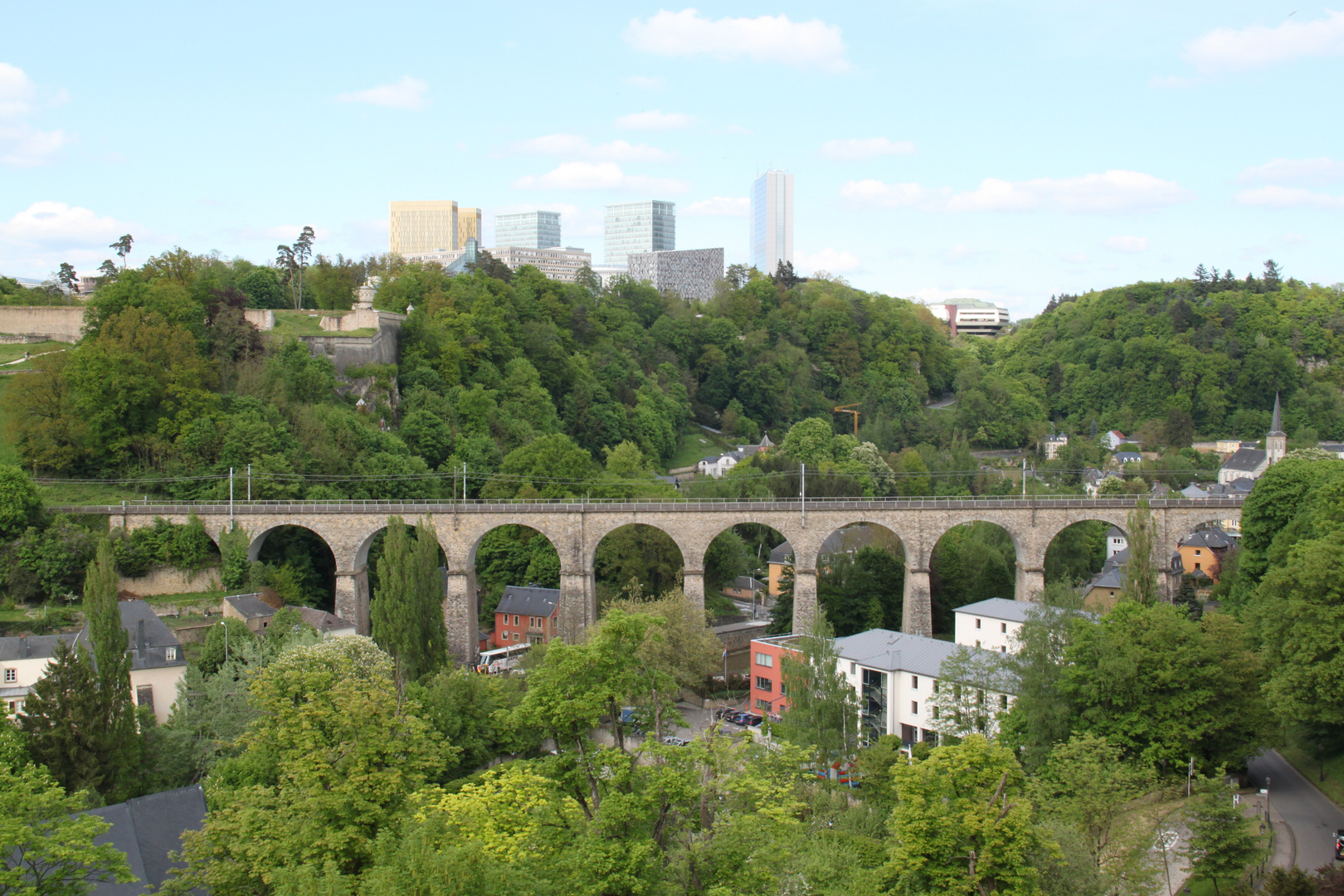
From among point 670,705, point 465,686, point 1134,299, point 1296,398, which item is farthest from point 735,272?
point 670,705

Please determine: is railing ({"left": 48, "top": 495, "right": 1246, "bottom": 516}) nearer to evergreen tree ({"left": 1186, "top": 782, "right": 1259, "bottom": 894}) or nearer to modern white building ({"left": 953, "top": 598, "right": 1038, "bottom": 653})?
modern white building ({"left": 953, "top": 598, "right": 1038, "bottom": 653})

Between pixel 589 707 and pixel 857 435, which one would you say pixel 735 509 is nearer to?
pixel 589 707

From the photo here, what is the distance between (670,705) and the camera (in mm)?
17875

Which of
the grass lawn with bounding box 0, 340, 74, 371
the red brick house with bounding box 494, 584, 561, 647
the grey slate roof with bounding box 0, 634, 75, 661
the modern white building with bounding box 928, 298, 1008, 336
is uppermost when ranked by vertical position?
the modern white building with bounding box 928, 298, 1008, 336

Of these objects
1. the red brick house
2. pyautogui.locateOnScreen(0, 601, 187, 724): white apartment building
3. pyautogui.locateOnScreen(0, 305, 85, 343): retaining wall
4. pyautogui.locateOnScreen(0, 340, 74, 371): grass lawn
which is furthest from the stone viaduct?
pyautogui.locateOnScreen(0, 305, 85, 343): retaining wall

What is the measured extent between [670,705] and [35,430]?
148ft

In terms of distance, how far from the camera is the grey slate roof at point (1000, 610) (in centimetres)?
3816

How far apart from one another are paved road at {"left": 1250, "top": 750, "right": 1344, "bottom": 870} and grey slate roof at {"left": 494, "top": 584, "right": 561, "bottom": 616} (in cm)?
2800

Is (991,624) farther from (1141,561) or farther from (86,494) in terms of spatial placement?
(86,494)

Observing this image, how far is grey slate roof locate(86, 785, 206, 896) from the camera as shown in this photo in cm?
1991

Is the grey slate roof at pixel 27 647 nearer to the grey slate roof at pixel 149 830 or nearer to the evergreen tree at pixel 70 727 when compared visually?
the evergreen tree at pixel 70 727

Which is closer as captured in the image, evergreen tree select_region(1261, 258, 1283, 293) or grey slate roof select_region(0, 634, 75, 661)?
grey slate roof select_region(0, 634, 75, 661)

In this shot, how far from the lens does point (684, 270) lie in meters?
173

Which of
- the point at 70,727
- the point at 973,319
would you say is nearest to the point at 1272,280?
the point at 973,319
